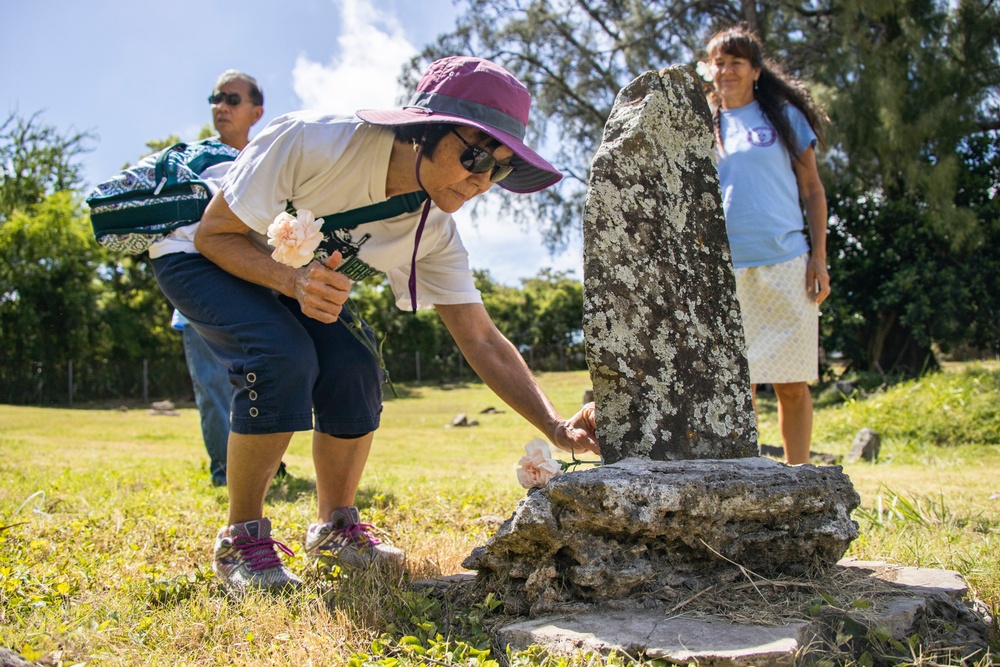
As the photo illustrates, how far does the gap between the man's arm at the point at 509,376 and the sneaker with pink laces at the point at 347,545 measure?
0.73m

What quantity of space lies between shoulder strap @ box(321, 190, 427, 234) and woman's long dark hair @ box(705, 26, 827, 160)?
181cm

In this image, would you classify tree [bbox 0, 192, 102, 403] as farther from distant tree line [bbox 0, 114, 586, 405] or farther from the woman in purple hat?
the woman in purple hat

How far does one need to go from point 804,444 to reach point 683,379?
4.96 ft

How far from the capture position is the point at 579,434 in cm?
269

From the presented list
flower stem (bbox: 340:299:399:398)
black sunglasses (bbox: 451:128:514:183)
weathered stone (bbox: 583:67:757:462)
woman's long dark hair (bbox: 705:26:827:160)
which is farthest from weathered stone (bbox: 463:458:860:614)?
woman's long dark hair (bbox: 705:26:827:160)

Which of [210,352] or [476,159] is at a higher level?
[476,159]

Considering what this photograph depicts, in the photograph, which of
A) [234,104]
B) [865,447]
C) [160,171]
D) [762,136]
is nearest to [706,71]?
[762,136]

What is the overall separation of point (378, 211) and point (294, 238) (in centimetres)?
46

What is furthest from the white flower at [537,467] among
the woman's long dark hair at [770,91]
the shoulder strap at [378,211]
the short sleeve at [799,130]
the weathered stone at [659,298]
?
the short sleeve at [799,130]

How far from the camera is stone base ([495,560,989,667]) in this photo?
181 centimetres

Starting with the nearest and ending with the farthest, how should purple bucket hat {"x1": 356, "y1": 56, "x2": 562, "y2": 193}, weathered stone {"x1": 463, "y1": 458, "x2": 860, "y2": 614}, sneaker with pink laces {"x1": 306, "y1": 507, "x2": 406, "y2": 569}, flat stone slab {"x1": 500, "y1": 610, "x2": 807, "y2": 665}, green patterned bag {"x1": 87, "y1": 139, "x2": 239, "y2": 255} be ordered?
flat stone slab {"x1": 500, "y1": 610, "x2": 807, "y2": 665}, weathered stone {"x1": 463, "y1": 458, "x2": 860, "y2": 614}, purple bucket hat {"x1": 356, "y1": 56, "x2": 562, "y2": 193}, sneaker with pink laces {"x1": 306, "y1": 507, "x2": 406, "y2": 569}, green patterned bag {"x1": 87, "y1": 139, "x2": 239, "y2": 255}

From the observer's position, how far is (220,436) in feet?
15.8

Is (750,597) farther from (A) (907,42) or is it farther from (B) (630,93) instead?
(A) (907,42)

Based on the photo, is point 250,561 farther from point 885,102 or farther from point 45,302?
point 45,302
